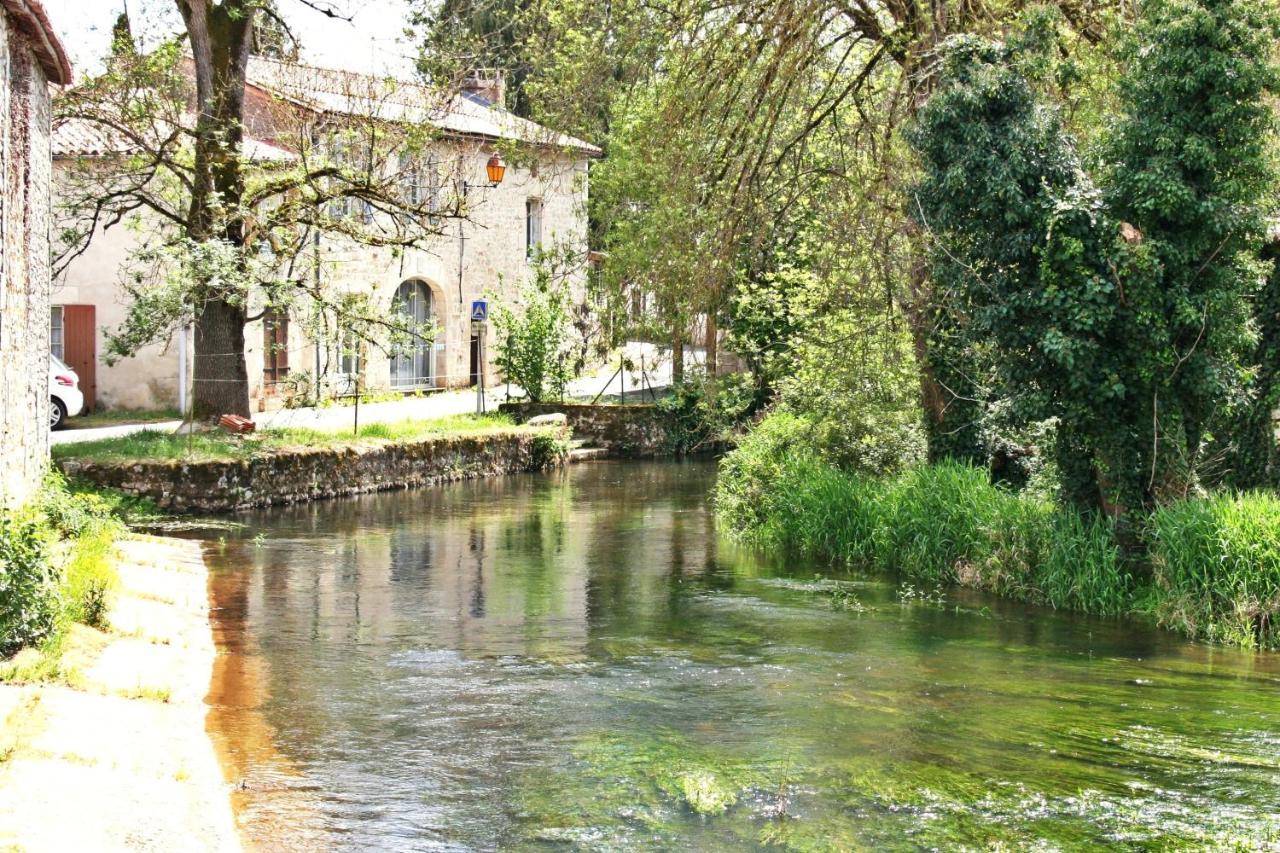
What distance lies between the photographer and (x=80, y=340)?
96.7 feet

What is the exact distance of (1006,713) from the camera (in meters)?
10.5

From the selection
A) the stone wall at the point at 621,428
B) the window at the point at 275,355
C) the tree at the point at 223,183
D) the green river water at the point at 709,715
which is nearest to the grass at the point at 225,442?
the tree at the point at 223,183

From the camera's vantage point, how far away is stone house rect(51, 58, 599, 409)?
2330cm

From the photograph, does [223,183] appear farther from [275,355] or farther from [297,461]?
[275,355]

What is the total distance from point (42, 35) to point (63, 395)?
15.8 metres

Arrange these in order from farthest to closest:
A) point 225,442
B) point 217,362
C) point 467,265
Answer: point 467,265 → point 217,362 → point 225,442

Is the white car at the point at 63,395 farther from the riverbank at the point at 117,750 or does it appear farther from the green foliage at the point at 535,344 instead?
the riverbank at the point at 117,750

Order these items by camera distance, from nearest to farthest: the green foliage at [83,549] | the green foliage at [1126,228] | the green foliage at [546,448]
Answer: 1. the green foliage at [83,549]
2. the green foliage at [1126,228]
3. the green foliage at [546,448]

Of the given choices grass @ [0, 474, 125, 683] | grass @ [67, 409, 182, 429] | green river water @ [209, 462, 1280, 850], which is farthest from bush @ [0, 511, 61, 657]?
grass @ [67, 409, 182, 429]

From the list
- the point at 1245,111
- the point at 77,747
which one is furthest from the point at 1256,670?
the point at 77,747

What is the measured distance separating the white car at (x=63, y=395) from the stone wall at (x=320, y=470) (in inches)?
272

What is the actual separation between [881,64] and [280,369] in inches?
715

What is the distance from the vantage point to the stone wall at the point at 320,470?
2070cm

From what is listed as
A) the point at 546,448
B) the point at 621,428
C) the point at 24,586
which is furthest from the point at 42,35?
the point at 621,428
